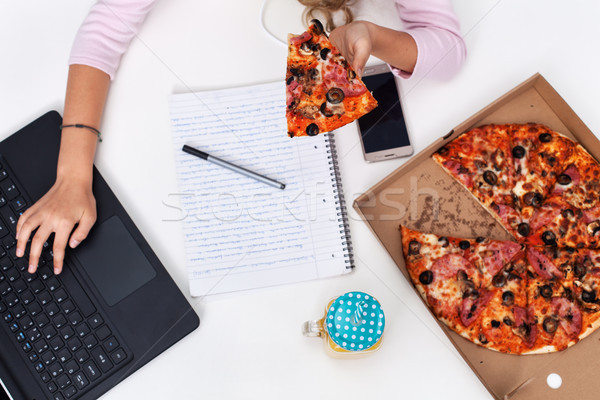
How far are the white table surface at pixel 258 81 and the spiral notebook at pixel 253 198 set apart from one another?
0.09ft

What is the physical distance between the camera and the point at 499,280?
2.59 feet

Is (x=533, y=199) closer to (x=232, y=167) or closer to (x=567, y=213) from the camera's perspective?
(x=567, y=213)

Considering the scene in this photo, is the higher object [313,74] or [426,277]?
[313,74]

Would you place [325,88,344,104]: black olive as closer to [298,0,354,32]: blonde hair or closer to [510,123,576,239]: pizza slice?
[298,0,354,32]: blonde hair

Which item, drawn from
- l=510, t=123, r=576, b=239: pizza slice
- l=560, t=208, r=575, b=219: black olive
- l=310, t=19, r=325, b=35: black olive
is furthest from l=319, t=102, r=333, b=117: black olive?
l=560, t=208, r=575, b=219: black olive

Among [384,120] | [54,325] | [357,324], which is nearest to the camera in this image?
[357,324]

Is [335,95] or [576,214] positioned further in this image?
[576,214]

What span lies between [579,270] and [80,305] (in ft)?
2.91

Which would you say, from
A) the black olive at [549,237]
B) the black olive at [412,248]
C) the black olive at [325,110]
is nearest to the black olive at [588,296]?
the black olive at [549,237]

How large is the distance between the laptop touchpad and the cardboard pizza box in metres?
0.40

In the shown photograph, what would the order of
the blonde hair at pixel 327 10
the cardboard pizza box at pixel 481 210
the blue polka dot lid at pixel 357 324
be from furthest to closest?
1. the blonde hair at pixel 327 10
2. the cardboard pizza box at pixel 481 210
3. the blue polka dot lid at pixel 357 324

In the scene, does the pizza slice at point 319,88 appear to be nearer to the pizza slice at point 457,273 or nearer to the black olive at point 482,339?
the pizza slice at point 457,273

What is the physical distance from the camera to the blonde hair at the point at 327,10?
0.85 meters

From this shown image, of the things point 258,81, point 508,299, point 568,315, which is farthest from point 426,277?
point 258,81
